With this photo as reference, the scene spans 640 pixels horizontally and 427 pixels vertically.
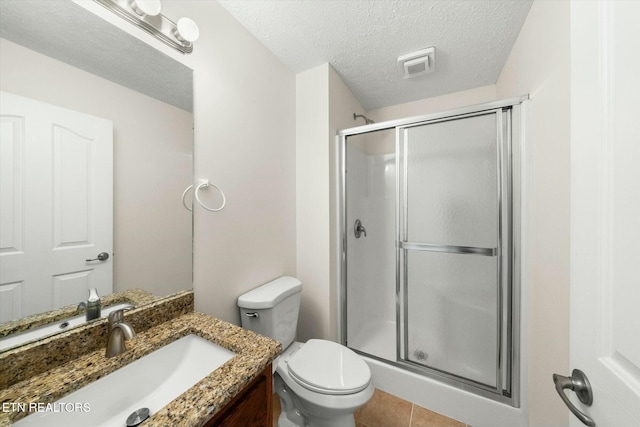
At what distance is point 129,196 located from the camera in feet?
2.86

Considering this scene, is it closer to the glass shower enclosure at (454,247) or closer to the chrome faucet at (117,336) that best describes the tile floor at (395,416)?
the glass shower enclosure at (454,247)

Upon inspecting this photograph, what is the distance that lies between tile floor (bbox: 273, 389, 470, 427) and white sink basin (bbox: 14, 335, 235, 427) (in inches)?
32.6

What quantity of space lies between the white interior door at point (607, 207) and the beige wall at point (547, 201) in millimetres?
541

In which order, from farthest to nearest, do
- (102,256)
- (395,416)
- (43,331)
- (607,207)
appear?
(395,416) < (102,256) < (43,331) < (607,207)

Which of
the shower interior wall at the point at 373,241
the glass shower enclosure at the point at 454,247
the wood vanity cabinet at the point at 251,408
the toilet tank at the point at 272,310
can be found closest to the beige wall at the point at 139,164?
the toilet tank at the point at 272,310

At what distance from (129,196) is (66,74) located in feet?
1.35

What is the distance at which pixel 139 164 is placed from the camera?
2.93 feet

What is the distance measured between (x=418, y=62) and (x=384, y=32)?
375mm

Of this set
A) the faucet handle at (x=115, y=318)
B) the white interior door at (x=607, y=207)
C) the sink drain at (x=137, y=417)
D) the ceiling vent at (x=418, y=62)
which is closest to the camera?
the white interior door at (x=607, y=207)

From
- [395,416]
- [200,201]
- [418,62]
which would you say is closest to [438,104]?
[418,62]

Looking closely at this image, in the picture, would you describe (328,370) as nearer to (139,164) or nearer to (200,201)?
(200,201)

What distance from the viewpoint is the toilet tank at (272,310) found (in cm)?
124

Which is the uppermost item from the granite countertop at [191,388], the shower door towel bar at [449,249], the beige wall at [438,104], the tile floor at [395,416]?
the beige wall at [438,104]

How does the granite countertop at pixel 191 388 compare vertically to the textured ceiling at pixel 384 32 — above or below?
below
